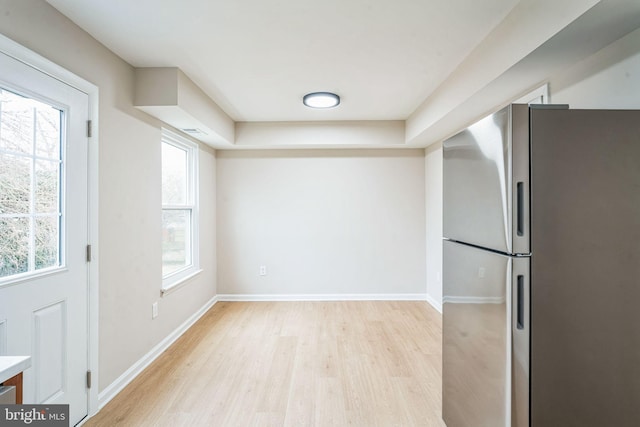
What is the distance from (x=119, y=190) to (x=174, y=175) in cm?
124

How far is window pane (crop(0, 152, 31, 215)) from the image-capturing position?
1.54 m

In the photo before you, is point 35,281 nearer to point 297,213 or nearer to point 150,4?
point 150,4

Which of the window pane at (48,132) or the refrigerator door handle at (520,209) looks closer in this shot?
the refrigerator door handle at (520,209)

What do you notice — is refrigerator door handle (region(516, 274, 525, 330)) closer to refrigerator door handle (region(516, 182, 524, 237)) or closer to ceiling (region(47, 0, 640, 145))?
refrigerator door handle (region(516, 182, 524, 237))

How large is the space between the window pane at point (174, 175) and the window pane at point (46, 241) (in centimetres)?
152

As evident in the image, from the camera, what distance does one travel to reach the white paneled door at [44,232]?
5.11 ft

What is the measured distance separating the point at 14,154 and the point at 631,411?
115 inches

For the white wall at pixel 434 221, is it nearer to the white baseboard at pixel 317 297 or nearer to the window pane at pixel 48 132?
the white baseboard at pixel 317 297

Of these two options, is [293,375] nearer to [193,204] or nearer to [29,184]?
[29,184]

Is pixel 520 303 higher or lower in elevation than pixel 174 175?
lower

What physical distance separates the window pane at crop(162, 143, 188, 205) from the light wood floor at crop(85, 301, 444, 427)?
1.48 metres

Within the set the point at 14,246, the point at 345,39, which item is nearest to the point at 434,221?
the point at 345,39

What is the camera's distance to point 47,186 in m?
1.78

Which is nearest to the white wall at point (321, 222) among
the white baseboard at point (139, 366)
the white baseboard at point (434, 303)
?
the white baseboard at point (434, 303)
